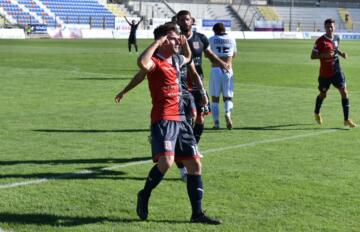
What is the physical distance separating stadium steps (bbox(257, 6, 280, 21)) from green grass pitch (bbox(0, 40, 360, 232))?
226 feet

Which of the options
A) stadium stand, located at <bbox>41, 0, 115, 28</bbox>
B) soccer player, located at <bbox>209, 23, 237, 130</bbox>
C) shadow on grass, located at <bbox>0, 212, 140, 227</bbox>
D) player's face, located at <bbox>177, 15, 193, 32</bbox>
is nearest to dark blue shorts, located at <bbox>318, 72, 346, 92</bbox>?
soccer player, located at <bbox>209, 23, 237, 130</bbox>

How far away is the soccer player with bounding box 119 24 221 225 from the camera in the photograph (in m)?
5.98

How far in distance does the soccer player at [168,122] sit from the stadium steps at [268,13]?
264 feet

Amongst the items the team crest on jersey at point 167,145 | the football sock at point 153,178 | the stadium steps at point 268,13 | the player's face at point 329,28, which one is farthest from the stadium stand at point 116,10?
the team crest on jersey at point 167,145

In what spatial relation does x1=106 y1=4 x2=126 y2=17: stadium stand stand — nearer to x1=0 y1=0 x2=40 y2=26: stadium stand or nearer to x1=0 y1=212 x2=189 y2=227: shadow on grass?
x1=0 y1=0 x2=40 y2=26: stadium stand

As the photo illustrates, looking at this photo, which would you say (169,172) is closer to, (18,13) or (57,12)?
(18,13)

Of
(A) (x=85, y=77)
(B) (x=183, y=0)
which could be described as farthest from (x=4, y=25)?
(A) (x=85, y=77)

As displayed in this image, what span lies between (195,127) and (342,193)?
274cm

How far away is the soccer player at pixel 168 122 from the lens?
5.98m

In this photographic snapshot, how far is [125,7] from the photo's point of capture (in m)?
74.8

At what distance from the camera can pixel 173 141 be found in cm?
606

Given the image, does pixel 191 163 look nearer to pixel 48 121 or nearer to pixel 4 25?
pixel 48 121

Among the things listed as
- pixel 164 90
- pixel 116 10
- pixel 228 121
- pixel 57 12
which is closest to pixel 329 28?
pixel 228 121

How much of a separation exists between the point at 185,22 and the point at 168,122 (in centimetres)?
266
